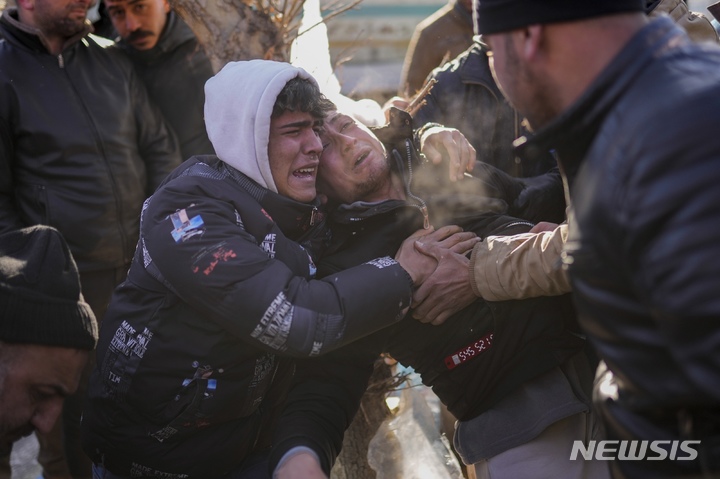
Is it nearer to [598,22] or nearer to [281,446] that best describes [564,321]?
[281,446]

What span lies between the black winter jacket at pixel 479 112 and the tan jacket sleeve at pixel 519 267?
129 centimetres

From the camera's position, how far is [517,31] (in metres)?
1.71

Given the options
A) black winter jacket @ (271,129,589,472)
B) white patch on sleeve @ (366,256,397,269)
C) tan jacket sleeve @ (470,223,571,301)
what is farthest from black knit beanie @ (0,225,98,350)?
tan jacket sleeve @ (470,223,571,301)

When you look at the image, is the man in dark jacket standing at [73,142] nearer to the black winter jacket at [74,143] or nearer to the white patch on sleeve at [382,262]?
the black winter jacket at [74,143]

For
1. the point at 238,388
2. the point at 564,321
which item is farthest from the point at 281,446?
the point at 564,321

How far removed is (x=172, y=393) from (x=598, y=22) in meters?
1.77

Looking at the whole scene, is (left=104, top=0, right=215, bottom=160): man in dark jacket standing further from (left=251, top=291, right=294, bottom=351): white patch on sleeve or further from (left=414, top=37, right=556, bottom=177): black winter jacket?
(left=251, top=291, right=294, bottom=351): white patch on sleeve

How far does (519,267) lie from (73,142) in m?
2.57

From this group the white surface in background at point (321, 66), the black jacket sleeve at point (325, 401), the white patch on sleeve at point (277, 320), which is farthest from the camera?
the white surface in background at point (321, 66)

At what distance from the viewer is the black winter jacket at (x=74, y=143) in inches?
159

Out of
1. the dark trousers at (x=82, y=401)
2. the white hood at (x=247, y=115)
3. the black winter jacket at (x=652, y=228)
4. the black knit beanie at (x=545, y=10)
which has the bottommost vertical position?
the dark trousers at (x=82, y=401)

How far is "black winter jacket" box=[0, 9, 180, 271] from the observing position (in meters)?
4.03

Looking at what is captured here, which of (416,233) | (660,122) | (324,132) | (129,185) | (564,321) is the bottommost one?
(129,185)

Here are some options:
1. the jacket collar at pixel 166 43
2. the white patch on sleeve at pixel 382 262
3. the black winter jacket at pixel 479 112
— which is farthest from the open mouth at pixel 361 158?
the jacket collar at pixel 166 43
